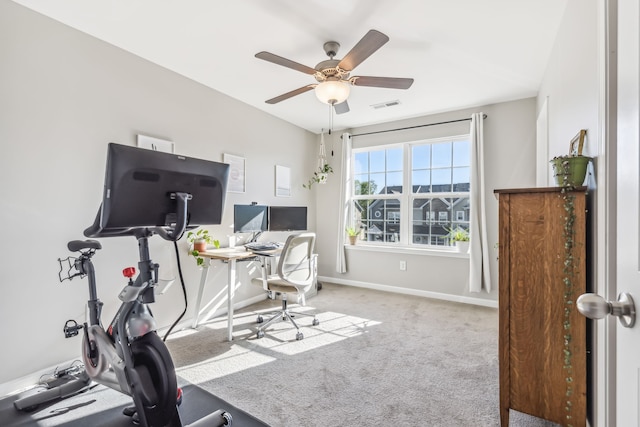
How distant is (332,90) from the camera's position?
2.37 meters

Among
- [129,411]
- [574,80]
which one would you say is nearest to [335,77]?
[574,80]

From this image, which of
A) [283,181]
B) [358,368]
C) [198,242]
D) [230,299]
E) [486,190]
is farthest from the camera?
[283,181]

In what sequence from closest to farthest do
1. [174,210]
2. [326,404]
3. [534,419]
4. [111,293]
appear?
1. [174,210]
2. [534,419]
3. [326,404]
4. [111,293]

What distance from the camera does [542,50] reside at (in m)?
2.48

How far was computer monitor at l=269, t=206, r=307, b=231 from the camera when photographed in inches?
149

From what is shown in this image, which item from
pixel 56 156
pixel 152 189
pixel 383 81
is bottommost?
pixel 152 189

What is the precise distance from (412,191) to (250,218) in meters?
2.37

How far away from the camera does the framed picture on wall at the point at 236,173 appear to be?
11.3 ft

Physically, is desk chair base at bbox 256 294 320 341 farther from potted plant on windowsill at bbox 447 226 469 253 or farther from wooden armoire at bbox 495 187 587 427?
potted plant on windowsill at bbox 447 226 469 253

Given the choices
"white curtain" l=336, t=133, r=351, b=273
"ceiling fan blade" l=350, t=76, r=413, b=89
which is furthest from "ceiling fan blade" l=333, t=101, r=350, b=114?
"white curtain" l=336, t=133, r=351, b=273

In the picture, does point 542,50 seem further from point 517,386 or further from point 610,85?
point 517,386

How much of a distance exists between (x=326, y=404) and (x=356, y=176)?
139 inches

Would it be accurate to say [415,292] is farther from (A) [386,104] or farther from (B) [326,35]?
(B) [326,35]

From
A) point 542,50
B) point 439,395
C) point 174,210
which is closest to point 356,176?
point 542,50
